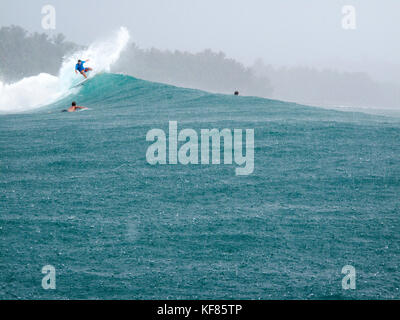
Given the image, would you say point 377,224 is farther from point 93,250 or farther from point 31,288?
point 31,288

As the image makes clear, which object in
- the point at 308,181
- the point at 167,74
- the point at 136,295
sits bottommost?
the point at 136,295

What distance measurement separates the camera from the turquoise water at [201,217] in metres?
6.09

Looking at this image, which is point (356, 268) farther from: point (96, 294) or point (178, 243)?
point (96, 294)

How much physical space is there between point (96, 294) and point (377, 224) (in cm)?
469

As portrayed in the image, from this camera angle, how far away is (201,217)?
313 inches

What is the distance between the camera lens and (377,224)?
25.2ft

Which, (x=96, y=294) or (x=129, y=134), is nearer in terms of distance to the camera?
(x=96, y=294)

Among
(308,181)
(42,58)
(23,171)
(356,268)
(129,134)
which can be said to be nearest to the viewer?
(356,268)

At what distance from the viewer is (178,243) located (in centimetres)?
711

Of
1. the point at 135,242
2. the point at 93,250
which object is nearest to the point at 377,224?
the point at 135,242

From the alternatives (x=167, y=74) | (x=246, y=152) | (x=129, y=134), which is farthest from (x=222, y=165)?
(x=167, y=74)

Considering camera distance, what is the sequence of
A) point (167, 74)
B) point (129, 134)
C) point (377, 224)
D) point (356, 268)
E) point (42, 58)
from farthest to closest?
1. point (167, 74)
2. point (42, 58)
3. point (129, 134)
4. point (377, 224)
5. point (356, 268)

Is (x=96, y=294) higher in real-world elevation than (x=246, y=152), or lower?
lower

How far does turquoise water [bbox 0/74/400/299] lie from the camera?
6.09m
